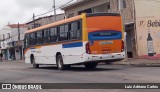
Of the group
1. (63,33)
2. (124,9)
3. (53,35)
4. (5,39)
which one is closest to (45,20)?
(5,39)

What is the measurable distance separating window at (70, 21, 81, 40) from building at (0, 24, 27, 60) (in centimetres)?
5904

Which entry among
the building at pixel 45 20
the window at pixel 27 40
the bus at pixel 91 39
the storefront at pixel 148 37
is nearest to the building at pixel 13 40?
the building at pixel 45 20

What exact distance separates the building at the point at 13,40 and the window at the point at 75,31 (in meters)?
59.0

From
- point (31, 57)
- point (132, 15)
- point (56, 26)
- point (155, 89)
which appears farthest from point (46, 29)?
point (155, 89)

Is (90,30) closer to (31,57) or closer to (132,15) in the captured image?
(31,57)

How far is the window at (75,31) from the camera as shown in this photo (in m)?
22.4

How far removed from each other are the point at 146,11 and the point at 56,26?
40.9 ft

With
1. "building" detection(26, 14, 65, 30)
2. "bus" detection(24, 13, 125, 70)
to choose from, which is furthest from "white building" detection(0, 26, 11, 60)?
"bus" detection(24, 13, 125, 70)

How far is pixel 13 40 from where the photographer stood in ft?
284

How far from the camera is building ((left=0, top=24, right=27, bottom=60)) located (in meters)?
84.1

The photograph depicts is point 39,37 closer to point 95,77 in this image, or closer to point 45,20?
point 95,77

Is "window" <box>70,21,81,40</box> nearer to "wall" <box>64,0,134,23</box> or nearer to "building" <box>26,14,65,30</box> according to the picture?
"wall" <box>64,0,134,23</box>

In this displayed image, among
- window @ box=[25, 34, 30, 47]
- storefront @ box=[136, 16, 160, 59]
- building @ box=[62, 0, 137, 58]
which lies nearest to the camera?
window @ box=[25, 34, 30, 47]

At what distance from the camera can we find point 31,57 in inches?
1244
